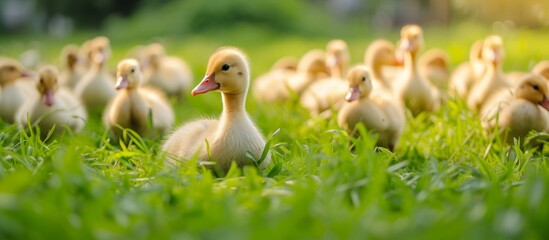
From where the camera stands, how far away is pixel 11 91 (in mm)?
6066

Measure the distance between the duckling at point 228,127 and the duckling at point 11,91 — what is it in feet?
6.87

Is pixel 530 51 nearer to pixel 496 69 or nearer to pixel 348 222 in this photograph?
pixel 496 69

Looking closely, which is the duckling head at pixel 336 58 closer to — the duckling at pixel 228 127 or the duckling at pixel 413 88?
the duckling at pixel 413 88

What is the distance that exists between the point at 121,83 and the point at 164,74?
10.1ft

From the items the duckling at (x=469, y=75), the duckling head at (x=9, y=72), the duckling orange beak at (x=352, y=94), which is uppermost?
the duckling head at (x=9, y=72)

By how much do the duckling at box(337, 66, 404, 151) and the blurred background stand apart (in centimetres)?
705

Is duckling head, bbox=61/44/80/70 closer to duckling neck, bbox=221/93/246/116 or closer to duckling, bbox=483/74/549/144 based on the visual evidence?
duckling neck, bbox=221/93/246/116

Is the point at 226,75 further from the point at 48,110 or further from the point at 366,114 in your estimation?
the point at 48,110

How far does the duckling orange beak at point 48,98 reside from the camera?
17.5ft

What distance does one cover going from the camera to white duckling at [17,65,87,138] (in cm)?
524

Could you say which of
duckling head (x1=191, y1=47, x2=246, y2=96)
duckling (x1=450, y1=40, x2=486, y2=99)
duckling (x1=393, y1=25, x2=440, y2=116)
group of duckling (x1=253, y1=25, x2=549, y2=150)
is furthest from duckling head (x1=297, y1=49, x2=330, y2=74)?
duckling head (x1=191, y1=47, x2=246, y2=96)

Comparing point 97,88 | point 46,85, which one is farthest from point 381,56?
point 46,85

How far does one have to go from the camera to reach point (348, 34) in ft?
65.9

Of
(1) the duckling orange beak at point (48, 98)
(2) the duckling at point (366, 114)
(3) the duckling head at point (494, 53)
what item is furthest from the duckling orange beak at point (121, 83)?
(3) the duckling head at point (494, 53)
